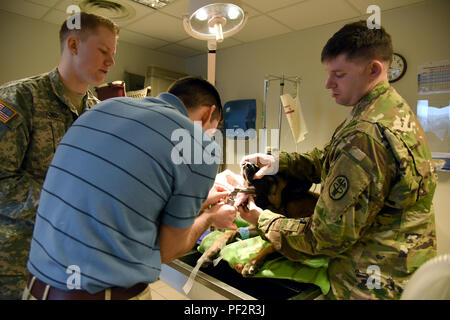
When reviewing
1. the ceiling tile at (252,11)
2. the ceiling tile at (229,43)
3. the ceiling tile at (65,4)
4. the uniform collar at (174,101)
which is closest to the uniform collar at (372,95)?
the uniform collar at (174,101)

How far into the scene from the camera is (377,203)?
0.94 meters

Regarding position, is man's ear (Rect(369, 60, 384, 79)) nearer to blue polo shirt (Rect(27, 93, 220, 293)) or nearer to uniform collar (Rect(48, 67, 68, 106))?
blue polo shirt (Rect(27, 93, 220, 293))

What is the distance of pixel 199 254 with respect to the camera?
1.46m

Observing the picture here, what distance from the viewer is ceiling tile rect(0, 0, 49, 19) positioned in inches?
113

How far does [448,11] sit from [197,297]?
315 centimetres

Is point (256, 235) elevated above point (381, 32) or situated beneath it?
situated beneath

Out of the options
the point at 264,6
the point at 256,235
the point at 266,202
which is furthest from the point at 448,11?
the point at 256,235

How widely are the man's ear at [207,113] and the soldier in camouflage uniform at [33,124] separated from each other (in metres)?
0.69

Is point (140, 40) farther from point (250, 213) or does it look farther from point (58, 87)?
point (250, 213)

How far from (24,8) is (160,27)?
56.9 inches

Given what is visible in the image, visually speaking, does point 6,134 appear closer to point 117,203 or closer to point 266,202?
point 117,203

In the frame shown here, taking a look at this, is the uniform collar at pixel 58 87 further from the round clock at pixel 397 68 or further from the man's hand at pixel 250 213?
the round clock at pixel 397 68

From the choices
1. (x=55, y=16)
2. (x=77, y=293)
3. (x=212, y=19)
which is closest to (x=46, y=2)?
(x=55, y=16)

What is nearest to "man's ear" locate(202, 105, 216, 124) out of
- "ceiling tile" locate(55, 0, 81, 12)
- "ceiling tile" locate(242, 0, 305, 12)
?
"ceiling tile" locate(242, 0, 305, 12)
